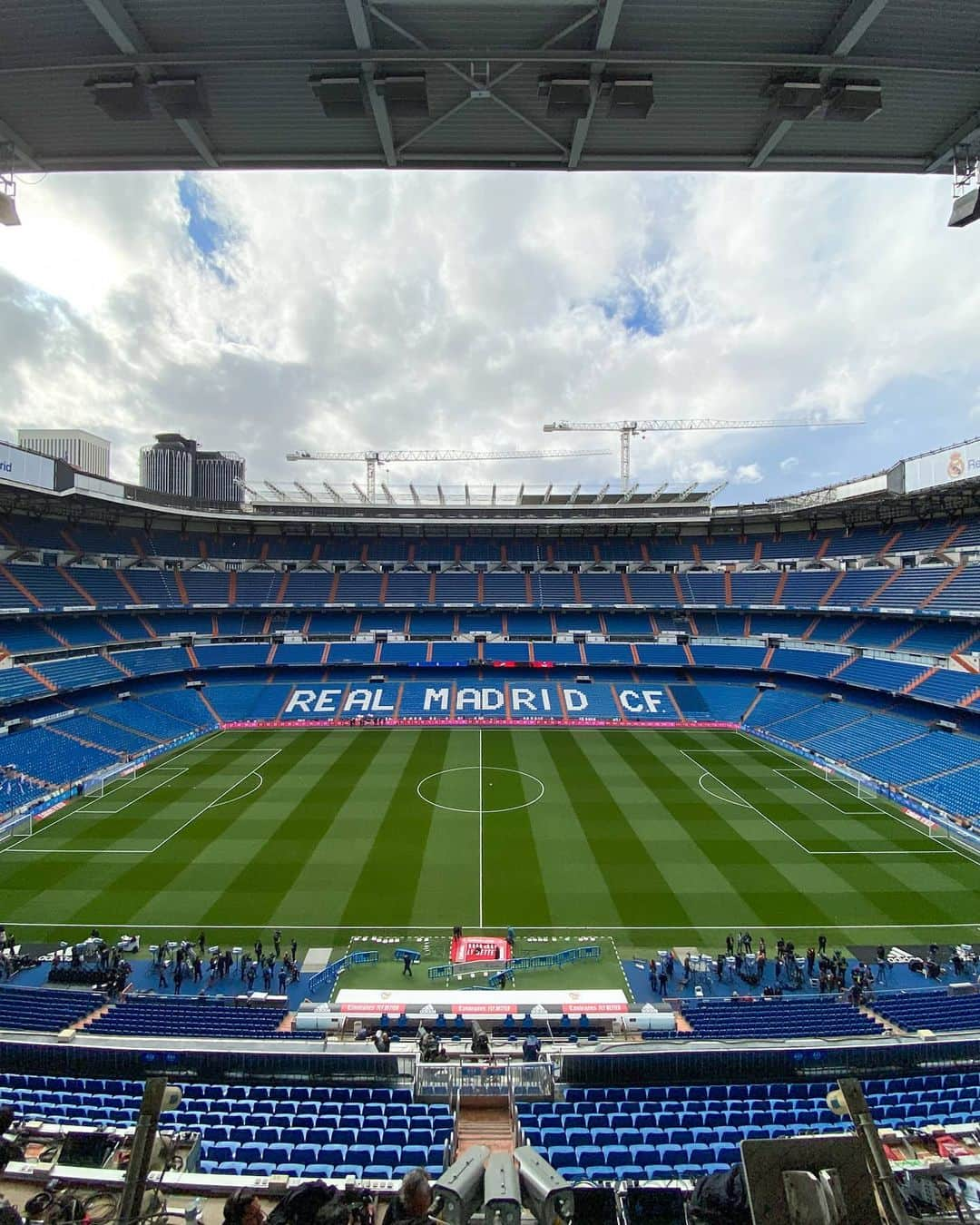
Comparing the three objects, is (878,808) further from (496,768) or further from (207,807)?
(207,807)

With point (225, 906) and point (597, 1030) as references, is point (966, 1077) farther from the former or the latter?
point (225, 906)

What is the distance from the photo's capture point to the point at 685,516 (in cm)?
5428

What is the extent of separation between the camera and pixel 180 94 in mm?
5648

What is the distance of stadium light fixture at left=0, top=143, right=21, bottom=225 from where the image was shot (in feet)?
21.3

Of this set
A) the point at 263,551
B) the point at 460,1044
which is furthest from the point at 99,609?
the point at 460,1044

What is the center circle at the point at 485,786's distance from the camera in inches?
1117

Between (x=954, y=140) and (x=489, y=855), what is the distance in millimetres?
22709

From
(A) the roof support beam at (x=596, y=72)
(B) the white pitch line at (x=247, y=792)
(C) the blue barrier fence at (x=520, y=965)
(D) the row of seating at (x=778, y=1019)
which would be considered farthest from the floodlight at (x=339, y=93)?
(B) the white pitch line at (x=247, y=792)

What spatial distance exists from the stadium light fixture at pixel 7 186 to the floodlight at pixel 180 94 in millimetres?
2073

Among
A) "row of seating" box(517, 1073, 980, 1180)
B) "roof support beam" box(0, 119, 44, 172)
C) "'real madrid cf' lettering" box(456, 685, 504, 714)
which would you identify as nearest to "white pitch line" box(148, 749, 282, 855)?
"'real madrid cf' lettering" box(456, 685, 504, 714)

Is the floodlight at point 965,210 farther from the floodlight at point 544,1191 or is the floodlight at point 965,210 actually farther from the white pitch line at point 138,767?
the white pitch line at point 138,767

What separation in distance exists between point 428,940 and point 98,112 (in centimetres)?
1887

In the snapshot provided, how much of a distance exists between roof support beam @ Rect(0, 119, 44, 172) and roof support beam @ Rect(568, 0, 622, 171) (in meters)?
5.70

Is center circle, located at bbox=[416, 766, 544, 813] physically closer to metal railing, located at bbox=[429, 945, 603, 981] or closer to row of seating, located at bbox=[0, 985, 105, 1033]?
metal railing, located at bbox=[429, 945, 603, 981]
